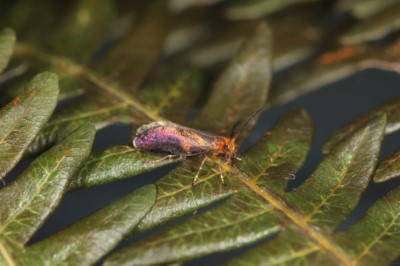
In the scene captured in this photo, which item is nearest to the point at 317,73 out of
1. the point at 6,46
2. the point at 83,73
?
the point at 83,73

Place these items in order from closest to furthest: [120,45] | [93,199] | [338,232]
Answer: [338,232], [93,199], [120,45]

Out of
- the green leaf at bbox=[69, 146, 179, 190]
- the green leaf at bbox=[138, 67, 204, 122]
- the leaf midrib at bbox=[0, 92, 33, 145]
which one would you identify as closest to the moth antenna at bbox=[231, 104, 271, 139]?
the green leaf at bbox=[138, 67, 204, 122]

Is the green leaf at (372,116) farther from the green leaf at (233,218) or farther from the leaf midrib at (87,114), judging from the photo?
the leaf midrib at (87,114)

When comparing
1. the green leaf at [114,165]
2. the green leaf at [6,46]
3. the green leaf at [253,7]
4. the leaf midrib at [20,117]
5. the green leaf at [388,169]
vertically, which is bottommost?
the green leaf at [114,165]

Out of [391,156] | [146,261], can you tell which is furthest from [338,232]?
[146,261]

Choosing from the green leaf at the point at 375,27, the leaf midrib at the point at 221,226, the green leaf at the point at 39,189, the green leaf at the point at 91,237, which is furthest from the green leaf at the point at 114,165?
the green leaf at the point at 375,27

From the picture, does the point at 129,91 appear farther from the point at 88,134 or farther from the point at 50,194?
the point at 50,194
